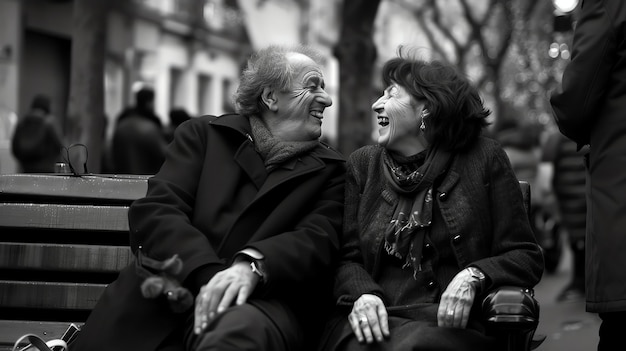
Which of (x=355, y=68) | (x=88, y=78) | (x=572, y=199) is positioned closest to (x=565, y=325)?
(x=572, y=199)

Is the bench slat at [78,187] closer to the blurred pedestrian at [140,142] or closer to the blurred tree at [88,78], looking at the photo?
the blurred tree at [88,78]

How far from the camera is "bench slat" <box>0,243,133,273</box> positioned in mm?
5570

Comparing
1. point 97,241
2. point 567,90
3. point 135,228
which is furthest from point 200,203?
point 567,90

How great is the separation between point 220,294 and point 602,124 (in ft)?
5.46

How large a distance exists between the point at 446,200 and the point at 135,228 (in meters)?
1.27

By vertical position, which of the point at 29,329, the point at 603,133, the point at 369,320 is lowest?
the point at 29,329

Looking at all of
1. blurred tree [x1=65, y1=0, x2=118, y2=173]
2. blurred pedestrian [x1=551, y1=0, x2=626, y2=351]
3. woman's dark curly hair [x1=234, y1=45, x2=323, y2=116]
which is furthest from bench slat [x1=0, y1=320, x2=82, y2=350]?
blurred tree [x1=65, y1=0, x2=118, y2=173]

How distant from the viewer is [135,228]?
5133 millimetres

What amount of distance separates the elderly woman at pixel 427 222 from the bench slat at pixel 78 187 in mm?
1079

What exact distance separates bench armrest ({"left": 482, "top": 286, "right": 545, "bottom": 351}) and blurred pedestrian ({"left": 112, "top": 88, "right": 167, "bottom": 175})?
899 cm

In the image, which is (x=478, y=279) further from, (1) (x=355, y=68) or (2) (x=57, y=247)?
(1) (x=355, y=68)

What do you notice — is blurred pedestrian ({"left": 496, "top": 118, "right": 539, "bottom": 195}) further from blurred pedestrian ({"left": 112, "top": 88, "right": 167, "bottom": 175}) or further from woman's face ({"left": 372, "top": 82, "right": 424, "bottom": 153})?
woman's face ({"left": 372, "top": 82, "right": 424, "bottom": 153})

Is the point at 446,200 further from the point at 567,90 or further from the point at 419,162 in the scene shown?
the point at 567,90

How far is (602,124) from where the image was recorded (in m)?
4.98
